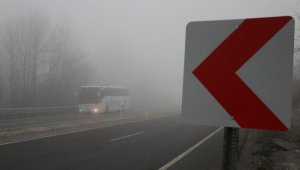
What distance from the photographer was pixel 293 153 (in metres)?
13.6

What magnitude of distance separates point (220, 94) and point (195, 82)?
0.27 meters

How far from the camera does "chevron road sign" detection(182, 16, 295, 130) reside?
2.96m

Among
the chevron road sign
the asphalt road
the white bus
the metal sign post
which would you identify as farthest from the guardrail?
the metal sign post

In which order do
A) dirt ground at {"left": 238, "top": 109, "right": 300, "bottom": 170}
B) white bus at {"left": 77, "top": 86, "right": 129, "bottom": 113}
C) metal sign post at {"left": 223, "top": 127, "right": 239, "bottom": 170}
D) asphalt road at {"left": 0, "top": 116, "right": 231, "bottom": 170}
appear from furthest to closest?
white bus at {"left": 77, "top": 86, "right": 129, "bottom": 113}
dirt ground at {"left": 238, "top": 109, "right": 300, "bottom": 170}
asphalt road at {"left": 0, "top": 116, "right": 231, "bottom": 170}
metal sign post at {"left": 223, "top": 127, "right": 239, "bottom": 170}

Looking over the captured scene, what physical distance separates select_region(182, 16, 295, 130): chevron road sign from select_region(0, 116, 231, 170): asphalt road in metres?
7.88

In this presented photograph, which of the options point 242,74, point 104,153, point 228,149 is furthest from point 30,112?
point 242,74

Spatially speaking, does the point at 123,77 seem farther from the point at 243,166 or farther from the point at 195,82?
the point at 195,82

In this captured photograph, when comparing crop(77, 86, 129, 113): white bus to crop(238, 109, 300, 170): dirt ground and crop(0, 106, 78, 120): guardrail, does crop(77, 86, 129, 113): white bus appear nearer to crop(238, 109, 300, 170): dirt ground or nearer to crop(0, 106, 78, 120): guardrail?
crop(0, 106, 78, 120): guardrail

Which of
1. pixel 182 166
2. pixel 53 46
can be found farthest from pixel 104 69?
pixel 182 166

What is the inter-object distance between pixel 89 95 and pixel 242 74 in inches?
1473

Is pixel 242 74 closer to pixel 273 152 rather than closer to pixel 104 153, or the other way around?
pixel 104 153

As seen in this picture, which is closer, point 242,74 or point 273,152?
point 242,74

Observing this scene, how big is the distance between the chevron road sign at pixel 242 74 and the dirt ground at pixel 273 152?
826cm

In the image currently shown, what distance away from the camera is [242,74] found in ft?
10.1
